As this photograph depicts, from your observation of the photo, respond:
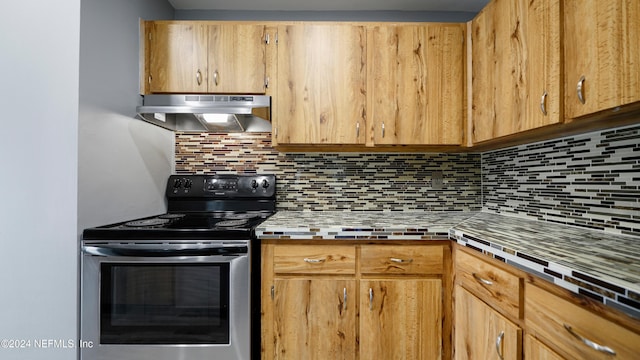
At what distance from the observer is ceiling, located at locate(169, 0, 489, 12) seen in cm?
197

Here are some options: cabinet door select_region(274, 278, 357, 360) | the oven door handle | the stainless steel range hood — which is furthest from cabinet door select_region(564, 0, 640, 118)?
the oven door handle

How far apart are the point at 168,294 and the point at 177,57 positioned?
139 cm

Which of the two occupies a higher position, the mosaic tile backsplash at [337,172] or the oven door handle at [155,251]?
the mosaic tile backsplash at [337,172]

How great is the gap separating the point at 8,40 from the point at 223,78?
3.13 feet

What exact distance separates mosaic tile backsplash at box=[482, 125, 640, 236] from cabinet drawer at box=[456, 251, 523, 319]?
0.60 metres

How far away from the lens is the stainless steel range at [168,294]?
4.36 feet

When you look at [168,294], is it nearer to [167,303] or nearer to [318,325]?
[167,303]

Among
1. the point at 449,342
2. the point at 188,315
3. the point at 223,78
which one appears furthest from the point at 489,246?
the point at 223,78

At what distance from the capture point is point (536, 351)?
90cm

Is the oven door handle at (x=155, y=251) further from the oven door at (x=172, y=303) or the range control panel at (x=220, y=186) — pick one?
the range control panel at (x=220, y=186)

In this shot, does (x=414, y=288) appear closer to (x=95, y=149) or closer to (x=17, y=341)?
(x=95, y=149)

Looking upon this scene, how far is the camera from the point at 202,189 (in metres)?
2.04

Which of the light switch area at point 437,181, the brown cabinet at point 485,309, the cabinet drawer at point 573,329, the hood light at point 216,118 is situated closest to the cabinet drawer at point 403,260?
the brown cabinet at point 485,309

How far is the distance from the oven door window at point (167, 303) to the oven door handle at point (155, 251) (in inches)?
2.2
